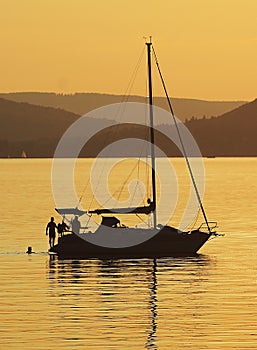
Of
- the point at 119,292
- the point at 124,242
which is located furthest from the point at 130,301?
the point at 124,242

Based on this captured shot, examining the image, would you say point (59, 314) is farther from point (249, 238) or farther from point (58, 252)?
point (249, 238)

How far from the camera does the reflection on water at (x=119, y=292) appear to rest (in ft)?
118

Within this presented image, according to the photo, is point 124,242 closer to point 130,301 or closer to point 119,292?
point 119,292

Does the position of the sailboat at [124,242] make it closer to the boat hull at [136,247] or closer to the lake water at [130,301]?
the boat hull at [136,247]

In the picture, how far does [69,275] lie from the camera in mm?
53031

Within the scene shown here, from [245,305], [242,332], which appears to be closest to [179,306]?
[245,305]

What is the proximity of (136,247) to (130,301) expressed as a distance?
1721 cm

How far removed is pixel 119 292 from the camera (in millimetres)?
46031

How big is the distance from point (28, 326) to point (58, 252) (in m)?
23.9

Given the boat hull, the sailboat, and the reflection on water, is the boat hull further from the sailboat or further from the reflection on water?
the reflection on water

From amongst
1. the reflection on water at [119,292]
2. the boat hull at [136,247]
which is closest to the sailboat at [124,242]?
the boat hull at [136,247]

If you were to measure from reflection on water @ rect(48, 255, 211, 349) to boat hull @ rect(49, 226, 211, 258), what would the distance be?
728 millimetres

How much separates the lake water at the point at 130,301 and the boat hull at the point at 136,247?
2.44ft

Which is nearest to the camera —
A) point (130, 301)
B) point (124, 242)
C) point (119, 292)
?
point (130, 301)
